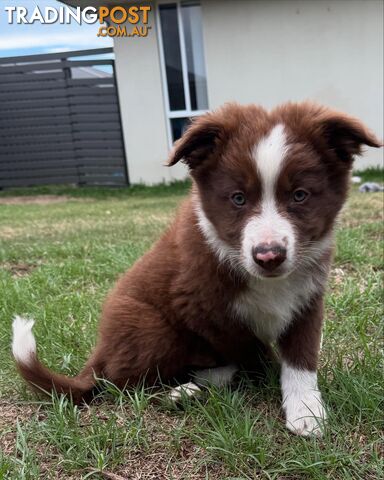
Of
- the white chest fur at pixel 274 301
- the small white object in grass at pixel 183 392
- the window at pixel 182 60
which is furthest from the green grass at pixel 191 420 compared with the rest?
the window at pixel 182 60

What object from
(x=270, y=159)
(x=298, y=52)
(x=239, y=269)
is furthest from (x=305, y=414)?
(x=298, y=52)

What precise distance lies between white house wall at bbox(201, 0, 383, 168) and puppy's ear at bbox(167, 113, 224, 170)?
9.65 m

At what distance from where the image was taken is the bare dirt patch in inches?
458

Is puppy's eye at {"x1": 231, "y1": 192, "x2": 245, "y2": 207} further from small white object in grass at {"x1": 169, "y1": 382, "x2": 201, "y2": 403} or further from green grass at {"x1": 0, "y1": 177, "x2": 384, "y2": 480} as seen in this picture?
small white object in grass at {"x1": 169, "y1": 382, "x2": 201, "y2": 403}

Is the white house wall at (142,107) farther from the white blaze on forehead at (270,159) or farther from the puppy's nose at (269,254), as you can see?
the puppy's nose at (269,254)

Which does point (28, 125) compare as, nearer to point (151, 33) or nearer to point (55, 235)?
point (151, 33)

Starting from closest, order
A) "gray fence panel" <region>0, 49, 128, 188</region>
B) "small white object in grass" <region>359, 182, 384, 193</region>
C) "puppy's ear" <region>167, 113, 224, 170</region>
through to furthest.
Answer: "puppy's ear" <region>167, 113, 224, 170</region>, "small white object in grass" <region>359, 182, 384, 193</region>, "gray fence panel" <region>0, 49, 128, 188</region>

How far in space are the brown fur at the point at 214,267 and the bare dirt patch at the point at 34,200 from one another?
955 centimetres

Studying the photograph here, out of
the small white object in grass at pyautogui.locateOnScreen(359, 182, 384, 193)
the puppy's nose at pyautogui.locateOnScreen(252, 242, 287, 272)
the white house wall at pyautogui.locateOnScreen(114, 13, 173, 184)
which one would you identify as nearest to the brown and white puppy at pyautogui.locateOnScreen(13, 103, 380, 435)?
the puppy's nose at pyautogui.locateOnScreen(252, 242, 287, 272)

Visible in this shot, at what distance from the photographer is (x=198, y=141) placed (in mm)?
2086

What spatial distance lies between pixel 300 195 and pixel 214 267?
0.45 meters

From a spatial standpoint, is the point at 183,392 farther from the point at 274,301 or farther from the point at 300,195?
the point at 300,195

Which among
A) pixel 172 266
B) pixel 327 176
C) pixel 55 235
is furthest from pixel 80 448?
pixel 55 235

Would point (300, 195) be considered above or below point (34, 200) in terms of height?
above
